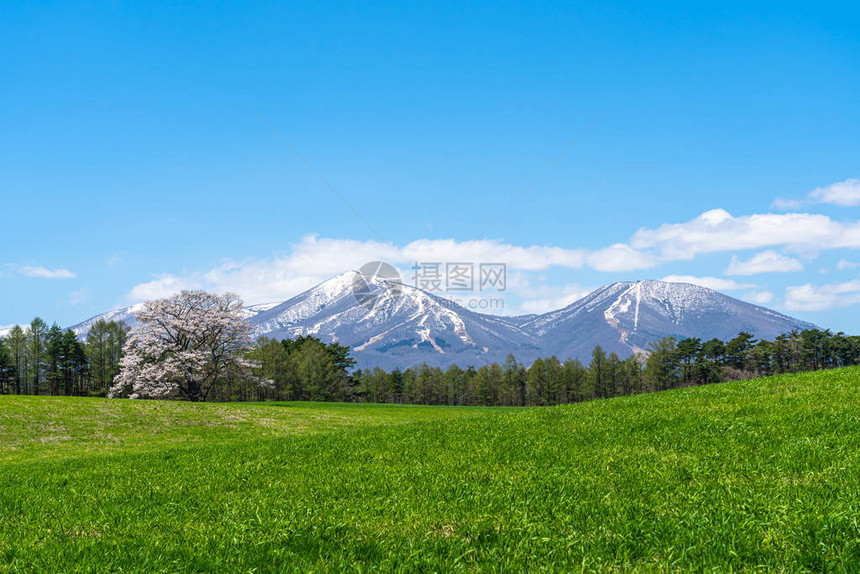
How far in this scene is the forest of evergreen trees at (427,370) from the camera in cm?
11094

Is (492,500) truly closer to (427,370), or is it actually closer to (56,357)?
(56,357)

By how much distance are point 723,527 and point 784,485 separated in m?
2.45

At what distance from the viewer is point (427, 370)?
566ft

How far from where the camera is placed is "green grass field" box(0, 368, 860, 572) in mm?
5477

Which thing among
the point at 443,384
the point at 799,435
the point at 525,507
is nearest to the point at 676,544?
the point at 525,507

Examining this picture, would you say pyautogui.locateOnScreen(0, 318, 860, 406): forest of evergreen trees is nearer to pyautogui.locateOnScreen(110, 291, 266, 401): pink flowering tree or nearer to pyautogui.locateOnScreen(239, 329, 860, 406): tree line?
pyautogui.locateOnScreen(239, 329, 860, 406): tree line

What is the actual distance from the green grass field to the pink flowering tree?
56215 mm

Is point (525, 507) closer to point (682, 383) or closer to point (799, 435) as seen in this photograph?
point (799, 435)

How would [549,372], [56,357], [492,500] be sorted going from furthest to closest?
[549,372], [56,357], [492,500]

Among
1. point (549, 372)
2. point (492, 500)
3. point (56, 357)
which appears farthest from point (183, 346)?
point (549, 372)

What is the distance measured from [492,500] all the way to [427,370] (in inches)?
6572

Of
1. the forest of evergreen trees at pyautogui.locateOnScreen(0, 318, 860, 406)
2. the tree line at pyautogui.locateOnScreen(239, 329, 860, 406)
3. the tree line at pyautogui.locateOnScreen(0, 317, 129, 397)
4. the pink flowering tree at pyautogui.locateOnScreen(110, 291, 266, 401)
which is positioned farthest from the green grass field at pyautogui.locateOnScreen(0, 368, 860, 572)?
the tree line at pyautogui.locateOnScreen(0, 317, 129, 397)

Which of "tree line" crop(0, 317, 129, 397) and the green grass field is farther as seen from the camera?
"tree line" crop(0, 317, 129, 397)

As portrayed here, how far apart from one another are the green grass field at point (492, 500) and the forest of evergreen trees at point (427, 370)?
266 feet
